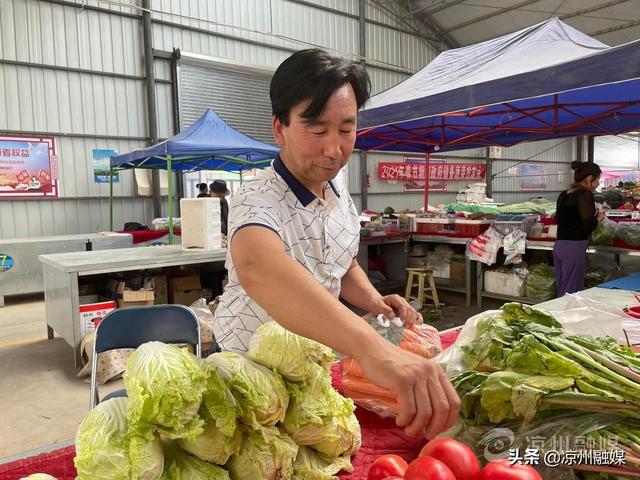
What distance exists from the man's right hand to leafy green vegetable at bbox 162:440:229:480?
35 cm

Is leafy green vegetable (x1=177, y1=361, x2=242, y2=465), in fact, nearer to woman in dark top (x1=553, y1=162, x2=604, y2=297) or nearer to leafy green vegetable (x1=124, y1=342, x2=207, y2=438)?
leafy green vegetable (x1=124, y1=342, x2=207, y2=438)

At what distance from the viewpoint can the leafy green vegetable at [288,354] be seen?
0.93 metres

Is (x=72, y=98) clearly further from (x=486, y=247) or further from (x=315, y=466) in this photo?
(x=315, y=466)

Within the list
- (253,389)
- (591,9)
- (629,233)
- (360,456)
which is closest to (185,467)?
(253,389)

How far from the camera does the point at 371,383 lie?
1.33 m

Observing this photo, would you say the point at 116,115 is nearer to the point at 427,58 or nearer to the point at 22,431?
the point at 22,431

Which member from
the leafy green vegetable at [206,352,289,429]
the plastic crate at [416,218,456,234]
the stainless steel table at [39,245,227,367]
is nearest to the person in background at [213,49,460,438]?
the leafy green vegetable at [206,352,289,429]

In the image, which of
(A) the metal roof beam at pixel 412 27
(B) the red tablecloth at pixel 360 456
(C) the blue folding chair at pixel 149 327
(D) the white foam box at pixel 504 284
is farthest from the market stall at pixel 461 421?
(A) the metal roof beam at pixel 412 27

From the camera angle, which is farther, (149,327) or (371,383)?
(149,327)

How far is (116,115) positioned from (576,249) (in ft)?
25.7

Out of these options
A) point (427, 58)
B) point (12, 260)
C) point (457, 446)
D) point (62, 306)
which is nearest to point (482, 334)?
point (457, 446)

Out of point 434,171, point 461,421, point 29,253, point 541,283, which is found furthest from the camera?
point 434,171

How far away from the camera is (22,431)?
306 centimetres

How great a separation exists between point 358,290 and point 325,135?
60cm
